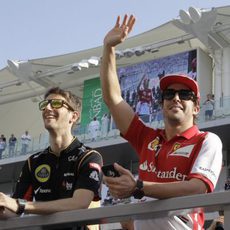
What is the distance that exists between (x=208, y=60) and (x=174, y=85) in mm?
24616

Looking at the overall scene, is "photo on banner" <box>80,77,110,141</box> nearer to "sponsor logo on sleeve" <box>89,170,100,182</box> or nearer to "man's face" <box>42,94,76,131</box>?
"man's face" <box>42,94,76,131</box>

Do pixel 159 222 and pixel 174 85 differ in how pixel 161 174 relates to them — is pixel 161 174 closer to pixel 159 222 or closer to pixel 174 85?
pixel 159 222

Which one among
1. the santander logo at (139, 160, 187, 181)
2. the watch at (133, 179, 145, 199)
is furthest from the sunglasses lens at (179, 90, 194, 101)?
the watch at (133, 179, 145, 199)

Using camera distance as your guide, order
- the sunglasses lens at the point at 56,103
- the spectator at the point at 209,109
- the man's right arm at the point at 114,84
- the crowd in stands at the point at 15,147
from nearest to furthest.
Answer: the man's right arm at the point at 114,84 → the sunglasses lens at the point at 56,103 → the spectator at the point at 209,109 → the crowd in stands at the point at 15,147

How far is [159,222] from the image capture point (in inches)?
103

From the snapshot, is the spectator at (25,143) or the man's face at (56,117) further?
the spectator at (25,143)

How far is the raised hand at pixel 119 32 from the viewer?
3.17 m

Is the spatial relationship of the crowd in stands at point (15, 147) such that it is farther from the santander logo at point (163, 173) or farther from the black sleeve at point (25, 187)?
the santander logo at point (163, 173)

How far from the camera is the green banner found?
91.8ft

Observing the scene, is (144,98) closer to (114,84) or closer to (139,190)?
(114,84)

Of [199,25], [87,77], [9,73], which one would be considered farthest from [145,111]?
[9,73]

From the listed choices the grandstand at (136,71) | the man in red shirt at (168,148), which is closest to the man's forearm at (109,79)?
the man in red shirt at (168,148)

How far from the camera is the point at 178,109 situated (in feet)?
9.55

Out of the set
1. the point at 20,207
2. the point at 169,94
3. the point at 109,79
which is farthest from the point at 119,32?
the point at 20,207
